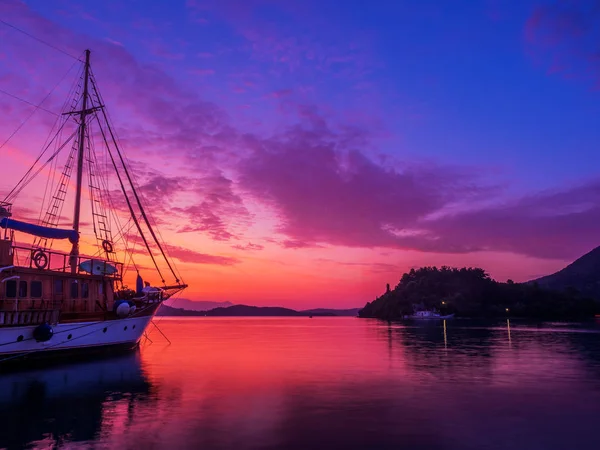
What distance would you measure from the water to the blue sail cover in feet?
47.0

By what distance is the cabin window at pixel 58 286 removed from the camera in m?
44.8

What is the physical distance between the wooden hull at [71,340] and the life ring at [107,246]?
8.15m

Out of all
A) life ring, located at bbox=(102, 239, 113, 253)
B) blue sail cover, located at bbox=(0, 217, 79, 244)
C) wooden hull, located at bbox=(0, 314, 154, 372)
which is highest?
blue sail cover, located at bbox=(0, 217, 79, 244)

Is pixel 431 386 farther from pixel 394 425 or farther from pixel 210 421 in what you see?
pixel 210 421

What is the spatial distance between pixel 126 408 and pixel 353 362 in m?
27.5

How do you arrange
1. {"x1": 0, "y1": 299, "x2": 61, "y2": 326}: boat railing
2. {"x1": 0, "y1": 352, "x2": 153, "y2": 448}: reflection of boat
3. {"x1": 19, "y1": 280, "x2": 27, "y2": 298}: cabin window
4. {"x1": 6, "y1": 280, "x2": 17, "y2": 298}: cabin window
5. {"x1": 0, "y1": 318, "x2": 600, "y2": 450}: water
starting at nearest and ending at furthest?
{"x1": 0, "y1": 318, "x2": 600, "y2": 450}: water < {"x1": 0, "y1": 352, "x2": 153, "y2": 448}: reflection of boat < {"x1": 0, "y1": 299, "x2": 61, "y2": 326}: boat railing < {"x1": 6, "y1": 280, "x2": 17, "y2": 298}: cabin window < {"x1": 19, "y1": 280, "x2": 27, "y2": 298}: cabin window

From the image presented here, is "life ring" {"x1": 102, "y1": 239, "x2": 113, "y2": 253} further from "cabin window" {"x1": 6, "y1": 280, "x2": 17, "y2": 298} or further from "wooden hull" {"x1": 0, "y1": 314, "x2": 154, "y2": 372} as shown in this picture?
"cabin window" {"x1": 6, "y1": 280, "x2": 17, "y2": 298}

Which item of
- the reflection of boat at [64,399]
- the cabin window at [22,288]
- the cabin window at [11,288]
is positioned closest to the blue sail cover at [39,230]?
the cabin window at [22,288]

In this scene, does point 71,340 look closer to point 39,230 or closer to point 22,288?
point 22,288

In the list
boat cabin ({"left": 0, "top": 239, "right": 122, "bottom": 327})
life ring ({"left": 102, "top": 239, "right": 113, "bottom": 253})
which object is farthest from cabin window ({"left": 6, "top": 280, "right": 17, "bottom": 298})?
life ring ({"left": 102, "top": 239, "right": 113, "bottom": 253})

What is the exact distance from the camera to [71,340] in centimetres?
4478

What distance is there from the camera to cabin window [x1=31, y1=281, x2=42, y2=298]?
42.2 meters

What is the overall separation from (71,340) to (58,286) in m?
5.28

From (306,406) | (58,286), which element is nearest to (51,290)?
(58,286)
